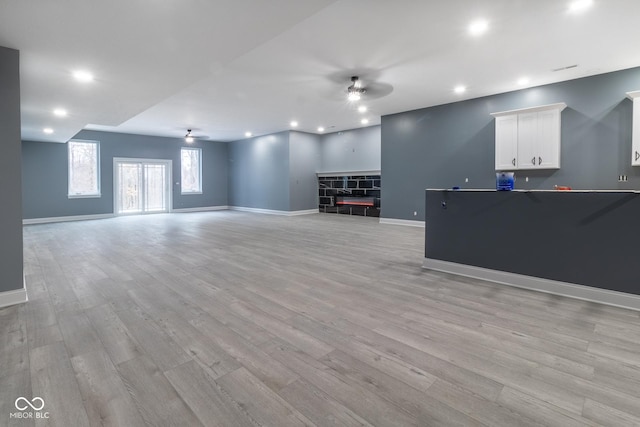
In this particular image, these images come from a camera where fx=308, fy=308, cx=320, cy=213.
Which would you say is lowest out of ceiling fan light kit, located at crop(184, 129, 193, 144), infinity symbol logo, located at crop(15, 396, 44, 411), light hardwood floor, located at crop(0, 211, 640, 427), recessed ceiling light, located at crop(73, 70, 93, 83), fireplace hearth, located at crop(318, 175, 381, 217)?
infinity symbol logo, located at crop(15, 396, 44, 411)

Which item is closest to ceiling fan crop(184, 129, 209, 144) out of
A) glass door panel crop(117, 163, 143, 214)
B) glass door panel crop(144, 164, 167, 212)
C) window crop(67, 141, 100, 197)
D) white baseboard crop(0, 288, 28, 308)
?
glass door panel crop(144, 164, 167, 212)

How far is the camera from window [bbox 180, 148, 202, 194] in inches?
487

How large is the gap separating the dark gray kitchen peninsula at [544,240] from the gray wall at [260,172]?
7529mm

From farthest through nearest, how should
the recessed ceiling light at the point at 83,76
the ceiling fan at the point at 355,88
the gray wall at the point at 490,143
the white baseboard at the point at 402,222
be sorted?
1. the white baseboard at the point at 402,222
2. the ceiling fan at the point at 355,88
3. the gray wall at the point at 490,143
4. the recessed ceiling light at the point at 83,76

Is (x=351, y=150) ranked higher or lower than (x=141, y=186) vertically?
higher

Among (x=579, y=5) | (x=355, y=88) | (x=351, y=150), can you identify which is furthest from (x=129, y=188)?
(x=579, y=5)

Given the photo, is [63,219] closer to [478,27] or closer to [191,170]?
[191,170]

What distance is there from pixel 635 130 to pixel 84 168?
1383 centimetres

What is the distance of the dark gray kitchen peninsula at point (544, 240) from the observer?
2834mm

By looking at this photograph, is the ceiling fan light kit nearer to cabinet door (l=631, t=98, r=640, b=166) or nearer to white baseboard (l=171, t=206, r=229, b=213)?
white baseboard (l=171, t=206, r=229, b=213)

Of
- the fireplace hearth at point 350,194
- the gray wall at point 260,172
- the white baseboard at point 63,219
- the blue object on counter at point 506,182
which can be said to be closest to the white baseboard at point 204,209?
the gray wall at point 260,172

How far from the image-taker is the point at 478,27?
12.1 feet

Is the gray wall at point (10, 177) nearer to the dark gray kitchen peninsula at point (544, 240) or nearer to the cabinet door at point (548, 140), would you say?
the dark gray kitchen peninsula at point (544, 240)

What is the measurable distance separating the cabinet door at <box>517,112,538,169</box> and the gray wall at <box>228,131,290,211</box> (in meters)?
7.01
